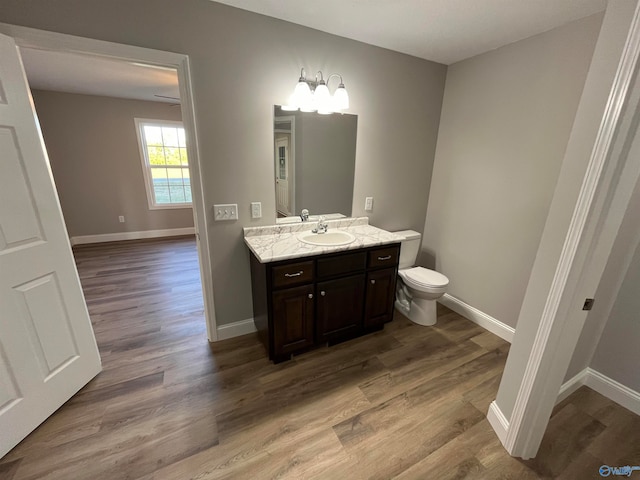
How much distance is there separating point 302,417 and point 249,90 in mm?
2185

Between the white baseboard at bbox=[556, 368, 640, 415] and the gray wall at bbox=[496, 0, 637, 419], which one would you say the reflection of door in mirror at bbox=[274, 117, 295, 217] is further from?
the white baseboard at bbox=[556, 368, 640, 415]

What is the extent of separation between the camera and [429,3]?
5.18ft

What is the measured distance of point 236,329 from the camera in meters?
2.27

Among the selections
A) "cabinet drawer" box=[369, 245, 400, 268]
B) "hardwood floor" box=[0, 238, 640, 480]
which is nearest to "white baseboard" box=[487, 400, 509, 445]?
"hardwood floor" box=[0, 238, 640, 480]

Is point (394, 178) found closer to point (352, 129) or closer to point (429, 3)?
point (352, 129)

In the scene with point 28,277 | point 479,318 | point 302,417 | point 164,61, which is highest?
point 164,61

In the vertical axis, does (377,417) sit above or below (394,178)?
below

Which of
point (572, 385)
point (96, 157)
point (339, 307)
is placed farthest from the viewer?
point (96, 157)

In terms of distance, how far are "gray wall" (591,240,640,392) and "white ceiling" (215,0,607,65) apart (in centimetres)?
154

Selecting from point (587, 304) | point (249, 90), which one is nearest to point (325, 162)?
point (249, 90)

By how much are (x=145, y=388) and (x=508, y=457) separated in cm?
221

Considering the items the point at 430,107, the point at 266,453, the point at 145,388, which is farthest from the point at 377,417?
the point at 430,107

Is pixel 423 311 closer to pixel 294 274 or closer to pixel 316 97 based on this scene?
pixel 294 274

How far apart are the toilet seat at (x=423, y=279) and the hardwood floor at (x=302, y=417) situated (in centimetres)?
45
